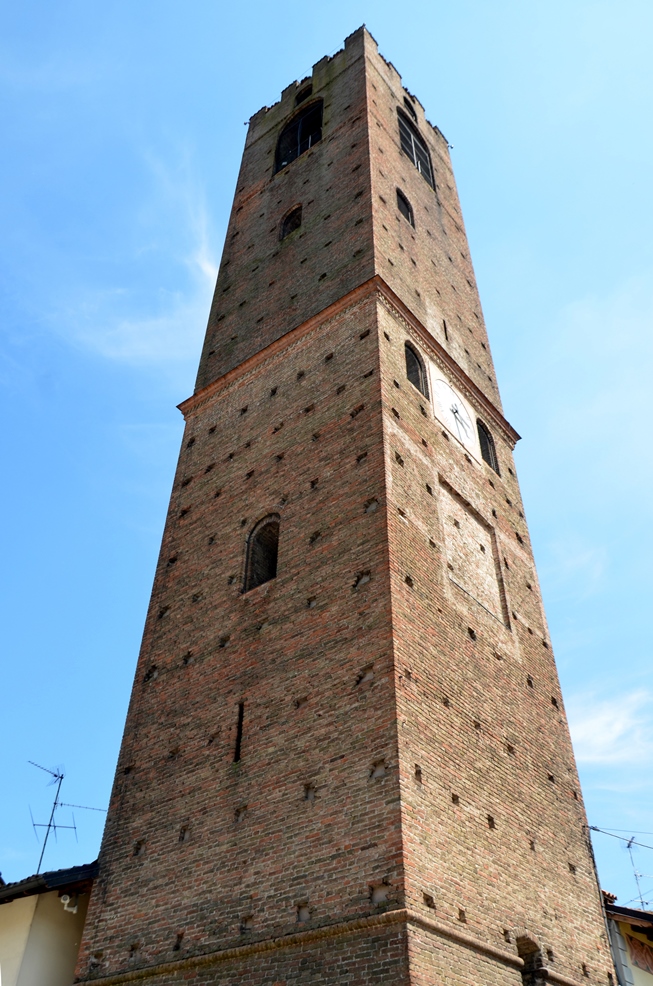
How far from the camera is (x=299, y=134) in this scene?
18.6 metres

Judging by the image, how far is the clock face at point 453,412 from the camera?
41.7ft

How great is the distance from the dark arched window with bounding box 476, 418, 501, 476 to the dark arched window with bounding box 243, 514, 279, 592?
4.08 m

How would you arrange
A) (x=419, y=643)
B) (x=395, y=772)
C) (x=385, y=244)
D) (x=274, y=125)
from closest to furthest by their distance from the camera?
(x=395, y=772) → (x=419, y=643) → (x=385, y=244) → (x=274, y=125)

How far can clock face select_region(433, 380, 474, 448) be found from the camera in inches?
500

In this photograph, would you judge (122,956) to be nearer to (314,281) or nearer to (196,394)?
(196,394)

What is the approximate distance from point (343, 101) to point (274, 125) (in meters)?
2.55

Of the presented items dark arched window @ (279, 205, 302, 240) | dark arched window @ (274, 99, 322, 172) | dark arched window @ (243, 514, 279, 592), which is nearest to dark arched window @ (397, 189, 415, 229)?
dark arched window @ (279, 205, 302, 240)

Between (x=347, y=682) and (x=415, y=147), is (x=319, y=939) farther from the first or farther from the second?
(x=415, y=147)

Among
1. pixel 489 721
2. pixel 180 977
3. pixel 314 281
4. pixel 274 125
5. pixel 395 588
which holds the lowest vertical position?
pixel 180 977

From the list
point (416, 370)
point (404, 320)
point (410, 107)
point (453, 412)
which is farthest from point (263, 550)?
point (410, 107)

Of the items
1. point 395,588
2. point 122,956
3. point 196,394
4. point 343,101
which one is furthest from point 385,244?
point 122,956

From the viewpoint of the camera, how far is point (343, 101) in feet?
58.1

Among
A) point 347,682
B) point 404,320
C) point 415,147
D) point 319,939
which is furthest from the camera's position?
point 415,147

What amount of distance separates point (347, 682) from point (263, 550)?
9.95 feet
